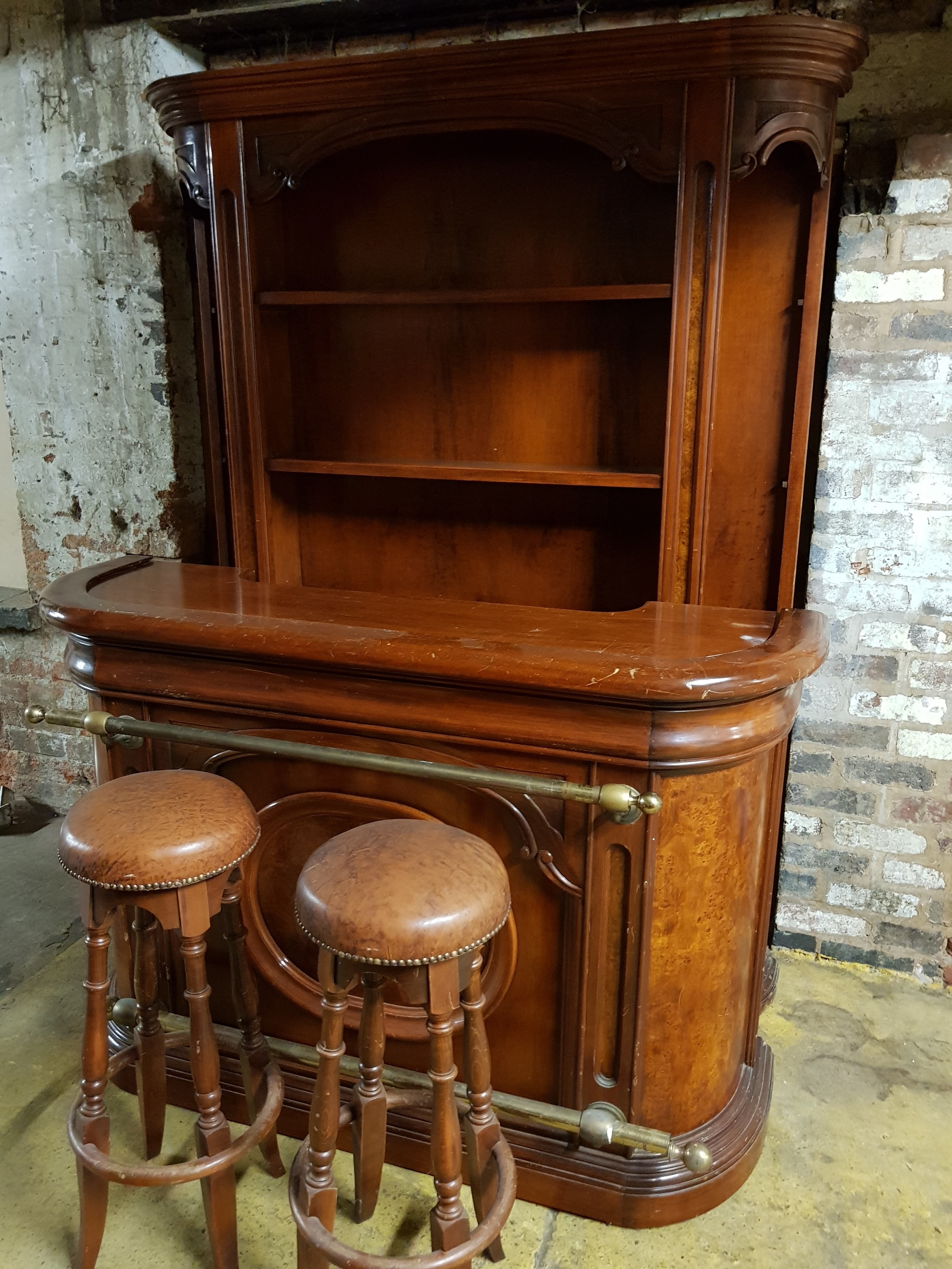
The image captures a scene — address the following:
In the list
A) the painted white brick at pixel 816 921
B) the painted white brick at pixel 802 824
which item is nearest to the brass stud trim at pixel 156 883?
the painted white brick at pixel 802 824

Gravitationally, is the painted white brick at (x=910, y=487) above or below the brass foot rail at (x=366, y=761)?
above

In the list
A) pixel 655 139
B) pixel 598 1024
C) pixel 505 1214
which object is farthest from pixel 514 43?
pixel 505 1214

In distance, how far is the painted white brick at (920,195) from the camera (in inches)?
79.4

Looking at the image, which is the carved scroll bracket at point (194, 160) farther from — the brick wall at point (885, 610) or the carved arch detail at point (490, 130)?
the brick wall at point (885, 610)

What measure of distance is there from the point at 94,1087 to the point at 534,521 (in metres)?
1.65

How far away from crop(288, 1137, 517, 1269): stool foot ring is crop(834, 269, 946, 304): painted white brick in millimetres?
1912

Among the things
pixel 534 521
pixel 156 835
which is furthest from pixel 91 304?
pixel 156 835

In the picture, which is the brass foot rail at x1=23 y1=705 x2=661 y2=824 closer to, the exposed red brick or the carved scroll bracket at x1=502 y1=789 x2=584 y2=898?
the carved scroll bracket at x1=502 y1=789 x2=584 y2=898

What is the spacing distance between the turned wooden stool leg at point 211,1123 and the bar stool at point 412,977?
151 mm

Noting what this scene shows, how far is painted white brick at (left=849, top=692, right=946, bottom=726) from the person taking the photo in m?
2.27

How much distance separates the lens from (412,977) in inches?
53.5

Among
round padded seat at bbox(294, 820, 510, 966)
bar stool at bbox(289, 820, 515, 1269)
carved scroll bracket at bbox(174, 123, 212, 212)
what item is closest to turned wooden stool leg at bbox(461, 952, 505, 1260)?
bar stool at bbox(289, 820, 515, 1269)

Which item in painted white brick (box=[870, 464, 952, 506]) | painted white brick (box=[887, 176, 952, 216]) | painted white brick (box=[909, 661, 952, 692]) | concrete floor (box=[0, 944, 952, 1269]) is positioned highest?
Answer: painted white brick (box=[887, 176, 952, 216])

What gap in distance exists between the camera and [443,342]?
2496mm
